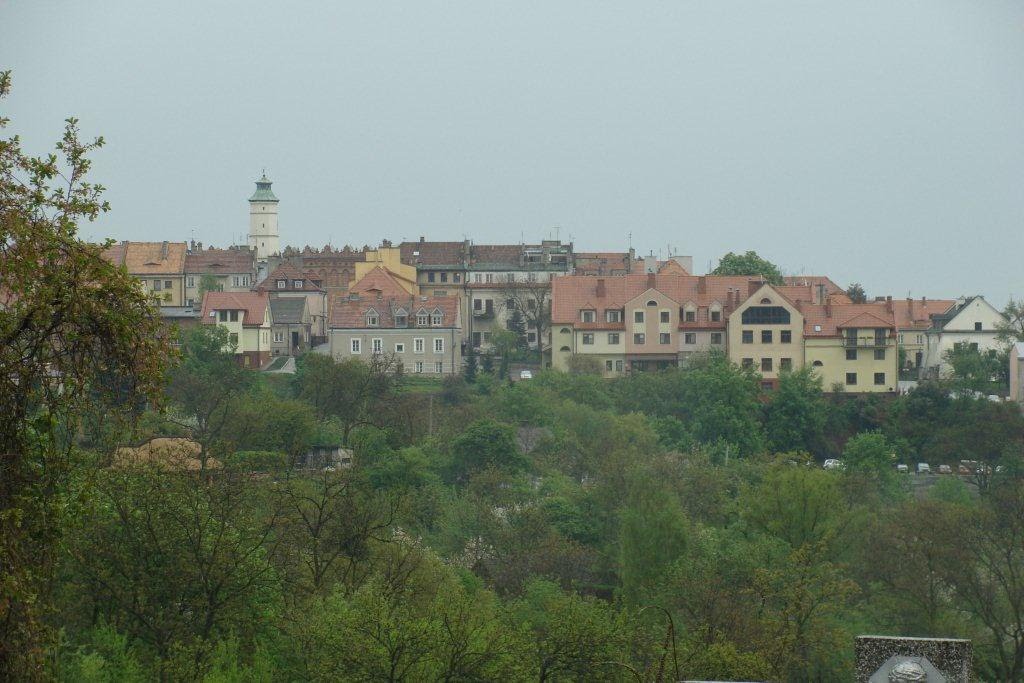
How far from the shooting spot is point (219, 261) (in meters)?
114

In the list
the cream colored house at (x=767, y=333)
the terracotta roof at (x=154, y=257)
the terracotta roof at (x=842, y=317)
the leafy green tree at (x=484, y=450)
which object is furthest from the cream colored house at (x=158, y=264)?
the leafy green tree at (x=484, y=450)

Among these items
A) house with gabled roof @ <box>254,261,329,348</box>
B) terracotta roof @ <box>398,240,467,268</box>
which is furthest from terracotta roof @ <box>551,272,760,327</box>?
terracotta roof @ <box>398,240,467,268</box>

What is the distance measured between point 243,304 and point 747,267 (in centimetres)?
3158

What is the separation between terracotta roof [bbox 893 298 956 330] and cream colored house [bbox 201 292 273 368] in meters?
37.6

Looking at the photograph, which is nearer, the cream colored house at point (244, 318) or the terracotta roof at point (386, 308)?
the cream colored house at point (244, 318)

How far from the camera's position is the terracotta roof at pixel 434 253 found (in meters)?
110

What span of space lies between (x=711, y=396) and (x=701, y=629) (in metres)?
43.4

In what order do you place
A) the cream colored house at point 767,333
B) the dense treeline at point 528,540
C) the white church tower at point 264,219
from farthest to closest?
the white church tower at point 264,219 → the cream colored house at point 767,333 → the dense treeline at point 528,540

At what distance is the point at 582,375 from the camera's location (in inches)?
3174

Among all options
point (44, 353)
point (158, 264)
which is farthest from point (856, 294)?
point (44, 353)

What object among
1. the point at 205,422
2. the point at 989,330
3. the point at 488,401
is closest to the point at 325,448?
the point at 205,422

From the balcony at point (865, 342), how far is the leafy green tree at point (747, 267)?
70.3 feet

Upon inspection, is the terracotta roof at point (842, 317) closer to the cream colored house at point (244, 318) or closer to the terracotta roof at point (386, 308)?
the terracotta roof at point (386, 308)

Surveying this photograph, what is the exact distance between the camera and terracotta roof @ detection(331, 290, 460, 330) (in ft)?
302
